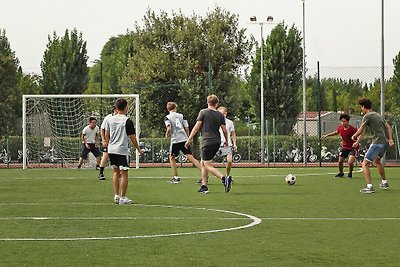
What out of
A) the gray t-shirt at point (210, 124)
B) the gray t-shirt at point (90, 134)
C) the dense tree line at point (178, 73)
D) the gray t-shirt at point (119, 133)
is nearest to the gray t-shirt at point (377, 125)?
the gray t-shirt at point (210, 124)

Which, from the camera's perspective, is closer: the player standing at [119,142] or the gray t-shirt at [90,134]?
the player standing at [119,142]

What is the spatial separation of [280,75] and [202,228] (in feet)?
156

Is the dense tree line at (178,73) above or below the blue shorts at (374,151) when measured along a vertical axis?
above

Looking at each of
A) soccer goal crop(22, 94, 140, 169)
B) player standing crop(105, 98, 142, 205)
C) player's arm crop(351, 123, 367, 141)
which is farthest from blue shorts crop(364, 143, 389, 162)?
soccer goal crop(22, 94, 140, 169)

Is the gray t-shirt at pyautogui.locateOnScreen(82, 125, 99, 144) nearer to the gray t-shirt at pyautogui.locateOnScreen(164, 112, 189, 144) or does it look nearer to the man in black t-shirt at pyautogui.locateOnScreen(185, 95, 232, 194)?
the gray t-shirt at pyautogui.locateOnScreen(164, 112, 189, 144)

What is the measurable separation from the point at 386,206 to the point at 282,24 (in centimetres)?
4896

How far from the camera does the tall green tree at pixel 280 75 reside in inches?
2274

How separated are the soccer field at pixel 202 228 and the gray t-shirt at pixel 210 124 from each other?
1072 mm

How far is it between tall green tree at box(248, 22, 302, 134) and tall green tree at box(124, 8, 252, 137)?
11.1 feet

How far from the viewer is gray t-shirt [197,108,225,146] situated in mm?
20531

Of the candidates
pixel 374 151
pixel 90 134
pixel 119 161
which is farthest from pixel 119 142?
pixel 90 134

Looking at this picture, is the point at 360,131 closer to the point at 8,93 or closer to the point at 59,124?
the point at 59,124

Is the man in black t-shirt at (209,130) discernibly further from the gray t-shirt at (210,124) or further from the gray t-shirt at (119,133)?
the gray t-shirt at (119,133)

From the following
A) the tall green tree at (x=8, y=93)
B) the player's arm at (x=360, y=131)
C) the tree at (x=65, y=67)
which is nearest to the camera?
the player's arm at (x=360, y=131)
